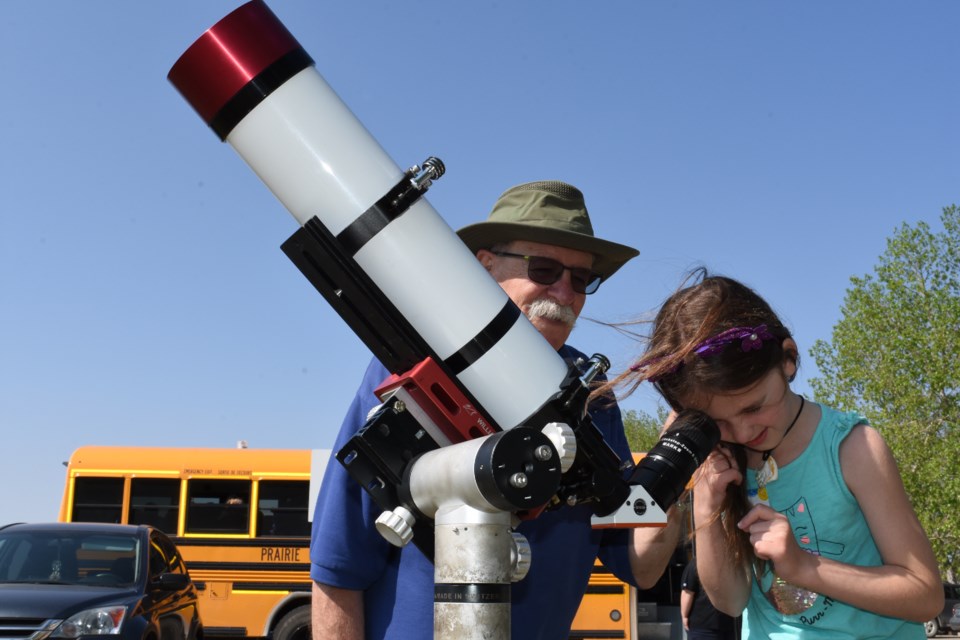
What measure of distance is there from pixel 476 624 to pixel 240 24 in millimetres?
1363

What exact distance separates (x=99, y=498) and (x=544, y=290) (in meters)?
10.9

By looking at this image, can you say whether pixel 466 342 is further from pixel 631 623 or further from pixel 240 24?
pixel 631 623

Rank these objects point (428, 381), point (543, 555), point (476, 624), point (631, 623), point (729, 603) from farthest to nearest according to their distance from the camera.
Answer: point (631, 623) < point (729, 603) < point (543, 555) < point (428, 381) < point (476, 624)

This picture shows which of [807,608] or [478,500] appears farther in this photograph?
[807,608]

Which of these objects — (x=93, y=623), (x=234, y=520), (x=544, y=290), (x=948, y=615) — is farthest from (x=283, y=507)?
(x=948, y=615)

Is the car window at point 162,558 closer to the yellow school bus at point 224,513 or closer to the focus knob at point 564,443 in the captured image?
the yellow school bus at point 224,513

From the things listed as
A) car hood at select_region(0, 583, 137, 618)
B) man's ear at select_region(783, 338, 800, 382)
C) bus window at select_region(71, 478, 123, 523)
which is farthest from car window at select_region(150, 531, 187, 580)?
man's ear at select_region(783, 338, 800, 382)

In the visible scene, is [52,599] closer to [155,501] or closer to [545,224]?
[545,224]

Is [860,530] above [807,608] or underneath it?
above

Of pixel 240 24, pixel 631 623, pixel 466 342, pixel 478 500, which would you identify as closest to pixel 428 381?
pixel 466 342

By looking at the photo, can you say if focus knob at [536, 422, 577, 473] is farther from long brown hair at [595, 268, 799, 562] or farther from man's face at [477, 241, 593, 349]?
man's face at [477, 241, 593, 349]

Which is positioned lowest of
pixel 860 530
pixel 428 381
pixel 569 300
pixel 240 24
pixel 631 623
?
pixel 631 623

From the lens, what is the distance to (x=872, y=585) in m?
2.39

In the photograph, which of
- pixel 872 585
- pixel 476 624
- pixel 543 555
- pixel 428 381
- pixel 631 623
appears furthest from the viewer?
pixel 631 623
